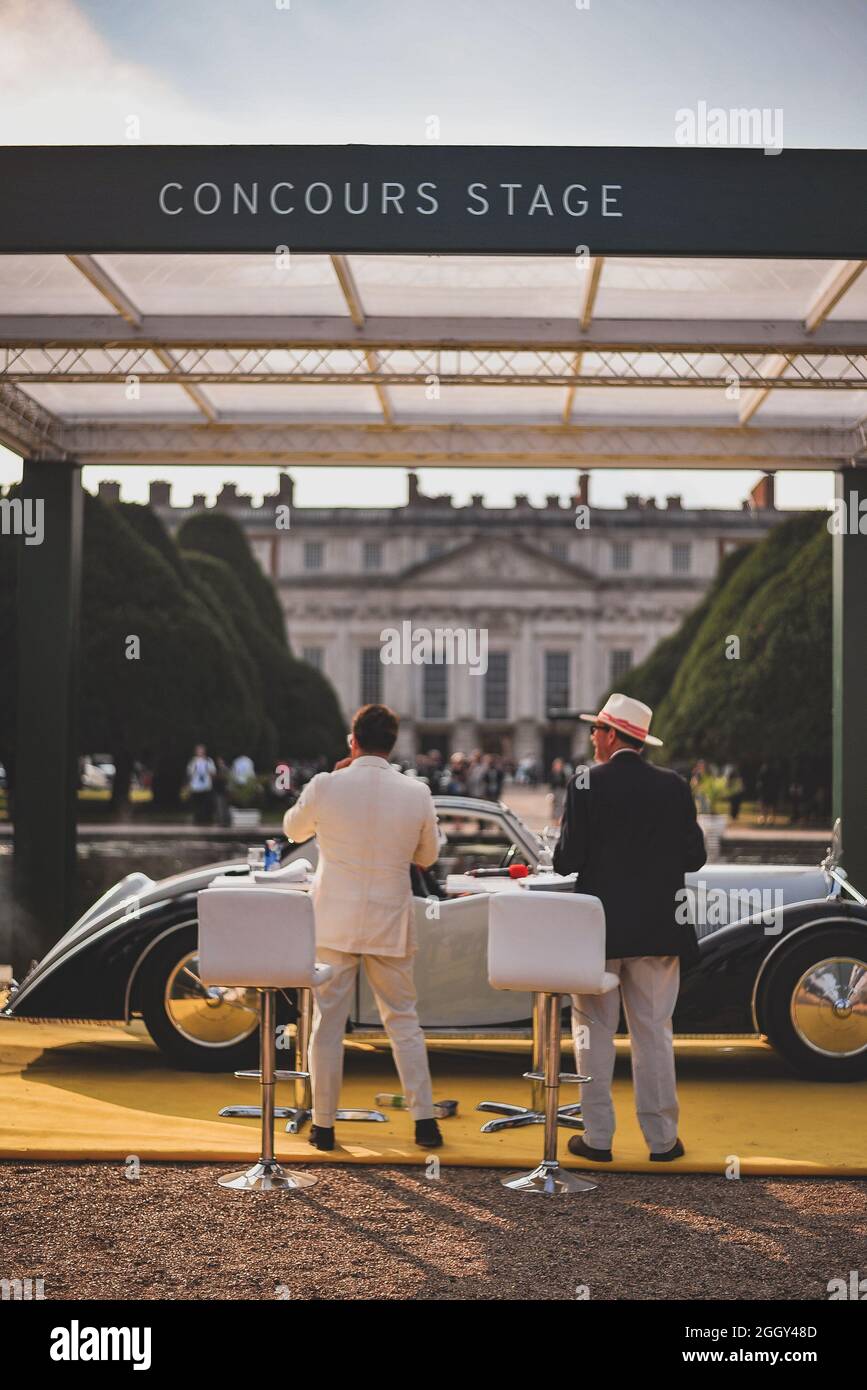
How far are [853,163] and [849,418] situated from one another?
3.91m

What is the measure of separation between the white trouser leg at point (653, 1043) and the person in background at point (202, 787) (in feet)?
72.2

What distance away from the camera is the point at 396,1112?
7.11 m

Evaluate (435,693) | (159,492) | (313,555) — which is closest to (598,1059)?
(159,492)

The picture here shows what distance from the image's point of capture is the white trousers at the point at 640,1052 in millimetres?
6164

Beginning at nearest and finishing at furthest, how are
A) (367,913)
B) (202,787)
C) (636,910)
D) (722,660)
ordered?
1. (636,910)
2. (367,913)
3. (202,787)
4. (722,660)

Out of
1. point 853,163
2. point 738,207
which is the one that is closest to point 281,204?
point 738,207

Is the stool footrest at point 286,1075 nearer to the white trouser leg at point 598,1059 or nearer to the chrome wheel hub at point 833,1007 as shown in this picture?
the white trouser leg at point 598,1059

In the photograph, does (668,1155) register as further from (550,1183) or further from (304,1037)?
(304,1037)

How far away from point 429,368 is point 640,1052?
5293 mm

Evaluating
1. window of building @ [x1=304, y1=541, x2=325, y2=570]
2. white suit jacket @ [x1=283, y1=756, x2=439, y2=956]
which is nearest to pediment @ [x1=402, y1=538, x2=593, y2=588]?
window of building @ [x1=304, y1=541, x2=325, y2=570]

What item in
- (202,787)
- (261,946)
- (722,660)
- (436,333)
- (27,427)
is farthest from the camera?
(722,660)

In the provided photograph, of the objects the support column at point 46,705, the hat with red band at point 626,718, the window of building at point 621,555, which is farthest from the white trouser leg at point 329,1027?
the window of building at point 621,555

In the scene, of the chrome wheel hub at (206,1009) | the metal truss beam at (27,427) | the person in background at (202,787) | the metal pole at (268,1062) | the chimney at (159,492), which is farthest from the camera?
the chimney at (159,492)

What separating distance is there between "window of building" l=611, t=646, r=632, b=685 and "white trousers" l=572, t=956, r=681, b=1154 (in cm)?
7953
